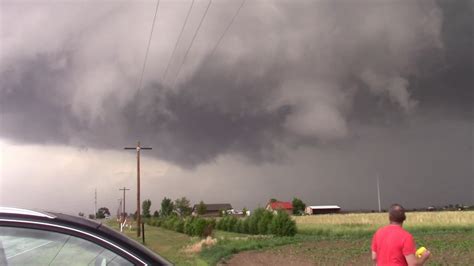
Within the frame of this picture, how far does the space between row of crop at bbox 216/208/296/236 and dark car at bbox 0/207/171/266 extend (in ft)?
131

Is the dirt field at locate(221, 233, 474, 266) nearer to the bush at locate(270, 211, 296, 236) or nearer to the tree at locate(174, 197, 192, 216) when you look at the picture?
the bush at locate(270, 211, 296, 236)

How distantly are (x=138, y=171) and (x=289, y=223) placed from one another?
1314 centimetres

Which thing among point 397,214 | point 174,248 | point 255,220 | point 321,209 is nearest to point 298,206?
point 321,209

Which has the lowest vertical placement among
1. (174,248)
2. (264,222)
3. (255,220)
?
(174,248)

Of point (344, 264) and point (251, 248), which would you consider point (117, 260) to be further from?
point (251, 248)

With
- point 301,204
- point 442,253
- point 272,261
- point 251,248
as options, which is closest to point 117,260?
point 272,261

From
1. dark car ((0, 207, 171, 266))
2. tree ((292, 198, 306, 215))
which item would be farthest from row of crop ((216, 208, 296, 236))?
tree ((292, 198, 306, 215))

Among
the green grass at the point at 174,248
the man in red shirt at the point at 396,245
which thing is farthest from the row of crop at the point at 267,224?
the man in red shirt at the point at 396,245

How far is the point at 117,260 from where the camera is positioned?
2.94m

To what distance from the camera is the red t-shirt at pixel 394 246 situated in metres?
6.15

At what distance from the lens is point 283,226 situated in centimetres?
4234

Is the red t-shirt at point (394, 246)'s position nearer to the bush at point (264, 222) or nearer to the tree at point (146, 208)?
the bush at point (264, 222)

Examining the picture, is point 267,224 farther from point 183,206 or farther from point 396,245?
point 183,206

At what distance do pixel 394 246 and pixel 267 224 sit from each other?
4021 cm
